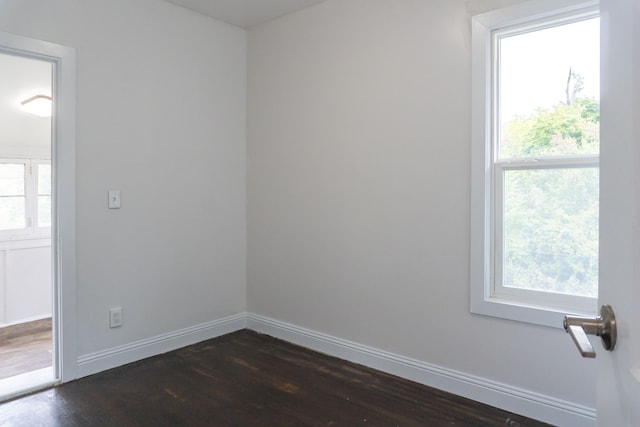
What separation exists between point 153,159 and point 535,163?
2.40 metres

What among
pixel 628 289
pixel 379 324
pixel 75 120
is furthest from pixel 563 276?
pixel 75 120

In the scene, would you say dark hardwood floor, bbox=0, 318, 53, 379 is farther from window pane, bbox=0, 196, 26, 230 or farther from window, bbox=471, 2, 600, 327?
window, bbox=471, 2, 600, 327

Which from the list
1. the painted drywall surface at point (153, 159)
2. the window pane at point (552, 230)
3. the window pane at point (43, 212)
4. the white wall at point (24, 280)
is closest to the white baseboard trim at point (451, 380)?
the window pane at point (552, 230)

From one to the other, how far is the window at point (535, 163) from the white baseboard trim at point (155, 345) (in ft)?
6.59

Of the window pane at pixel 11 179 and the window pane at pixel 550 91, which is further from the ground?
the window pane at pixel 550 91

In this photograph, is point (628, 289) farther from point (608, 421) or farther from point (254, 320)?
point (254, 320)

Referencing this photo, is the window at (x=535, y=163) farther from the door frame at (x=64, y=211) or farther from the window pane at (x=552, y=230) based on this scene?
the door frame at (x=64, y=211)

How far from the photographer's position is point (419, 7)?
2.54 m

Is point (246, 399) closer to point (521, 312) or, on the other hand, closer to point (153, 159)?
point (521, 312)

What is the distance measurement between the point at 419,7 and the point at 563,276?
168 centimetres

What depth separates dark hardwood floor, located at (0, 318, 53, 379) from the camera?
2.92 m

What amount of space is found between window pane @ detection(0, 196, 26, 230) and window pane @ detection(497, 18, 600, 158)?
4.39m

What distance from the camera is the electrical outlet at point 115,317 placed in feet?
9.25

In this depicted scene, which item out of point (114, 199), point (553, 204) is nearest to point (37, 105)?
point (114, 199)
